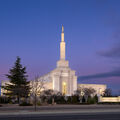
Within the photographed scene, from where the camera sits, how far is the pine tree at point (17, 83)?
189 feet

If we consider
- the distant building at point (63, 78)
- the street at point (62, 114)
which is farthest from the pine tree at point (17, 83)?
the street at point (62, 114)

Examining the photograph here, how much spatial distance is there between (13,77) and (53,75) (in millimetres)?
24106

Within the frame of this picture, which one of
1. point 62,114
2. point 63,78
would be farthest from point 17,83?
point 62,114

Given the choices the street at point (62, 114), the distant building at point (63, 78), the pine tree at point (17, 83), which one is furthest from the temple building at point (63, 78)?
the street at point (62, 114)

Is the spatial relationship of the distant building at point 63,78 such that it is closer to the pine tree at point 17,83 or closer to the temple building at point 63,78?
the temple building at point 63,78

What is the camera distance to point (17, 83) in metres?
60.4

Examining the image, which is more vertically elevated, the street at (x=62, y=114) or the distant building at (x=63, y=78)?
the distant building at (x=63, y=78)

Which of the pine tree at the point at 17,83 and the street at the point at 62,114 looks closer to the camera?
the street at the point at 62,114

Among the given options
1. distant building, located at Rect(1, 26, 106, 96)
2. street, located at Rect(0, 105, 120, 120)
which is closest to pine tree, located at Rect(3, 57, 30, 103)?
distant building, located at Rect(1, 26, 106, 96)

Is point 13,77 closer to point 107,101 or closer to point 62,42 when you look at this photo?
point 107,101

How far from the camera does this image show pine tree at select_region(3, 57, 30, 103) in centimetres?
5753

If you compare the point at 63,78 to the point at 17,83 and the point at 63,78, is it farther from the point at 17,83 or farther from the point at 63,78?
the point at 17,83

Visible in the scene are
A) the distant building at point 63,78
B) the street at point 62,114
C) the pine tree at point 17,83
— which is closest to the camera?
the street at point 62,114

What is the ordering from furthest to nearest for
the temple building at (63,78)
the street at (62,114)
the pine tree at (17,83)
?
the temple building at (63,78) → the pine tree at (17,83) → the street at (62,114)
